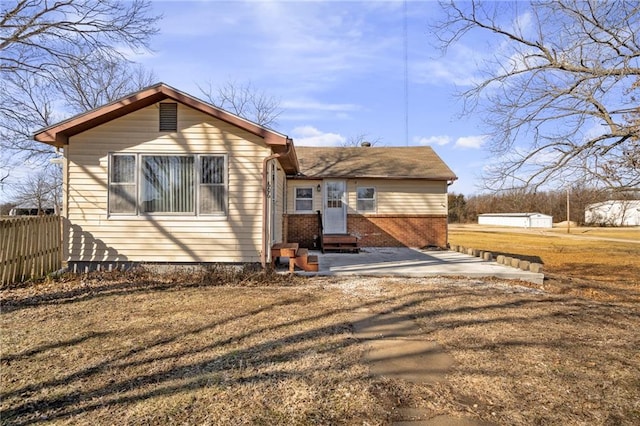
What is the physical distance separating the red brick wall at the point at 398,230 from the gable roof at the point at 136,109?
7.06 metres

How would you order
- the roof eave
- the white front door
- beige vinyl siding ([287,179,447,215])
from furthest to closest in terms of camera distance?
beige vinyl siding ([287,179,447,215])
the white front door
the roof eave

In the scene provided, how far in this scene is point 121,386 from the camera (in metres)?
3.29

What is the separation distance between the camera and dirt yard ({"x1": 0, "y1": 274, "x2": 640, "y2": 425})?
2.92m

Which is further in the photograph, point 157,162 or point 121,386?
point 157,162

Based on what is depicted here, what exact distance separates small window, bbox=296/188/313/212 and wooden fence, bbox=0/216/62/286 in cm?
801

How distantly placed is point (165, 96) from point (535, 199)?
9643mm

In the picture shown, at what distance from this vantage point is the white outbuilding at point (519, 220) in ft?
185

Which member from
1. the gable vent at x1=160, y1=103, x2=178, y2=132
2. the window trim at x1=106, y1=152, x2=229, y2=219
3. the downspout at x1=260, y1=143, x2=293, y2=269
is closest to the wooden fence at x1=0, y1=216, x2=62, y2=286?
the window trim at x1=106, y1=152, x2=229, y2=219

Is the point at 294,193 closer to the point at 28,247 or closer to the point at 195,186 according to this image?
the point at 195,186

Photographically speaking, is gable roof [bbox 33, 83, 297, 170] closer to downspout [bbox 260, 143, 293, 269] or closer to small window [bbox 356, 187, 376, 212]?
downspout [bbox 260, 143, 293, 269]

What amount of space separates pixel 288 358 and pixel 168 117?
6485mm

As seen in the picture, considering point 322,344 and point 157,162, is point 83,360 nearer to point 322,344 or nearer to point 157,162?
point 322,344

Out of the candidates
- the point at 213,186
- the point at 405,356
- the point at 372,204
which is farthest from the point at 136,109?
the point at 372,204

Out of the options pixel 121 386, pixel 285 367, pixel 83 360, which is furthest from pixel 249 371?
pixel 83 360
